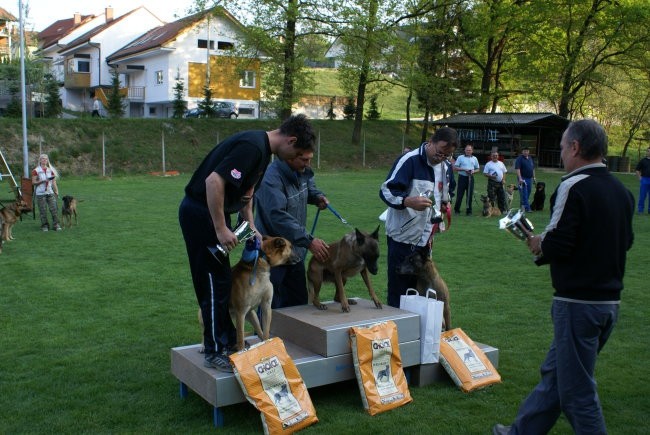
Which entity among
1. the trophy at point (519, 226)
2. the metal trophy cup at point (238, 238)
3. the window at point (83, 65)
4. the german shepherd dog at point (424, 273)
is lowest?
the german shepherd dog at point (424, 273)

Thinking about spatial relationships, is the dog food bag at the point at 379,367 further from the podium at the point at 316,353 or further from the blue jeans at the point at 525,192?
the blue jeans at the point at 525,192

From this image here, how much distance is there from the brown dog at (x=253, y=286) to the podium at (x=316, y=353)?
340 mm

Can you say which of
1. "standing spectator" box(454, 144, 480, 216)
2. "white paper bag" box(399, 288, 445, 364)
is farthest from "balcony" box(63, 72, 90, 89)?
"white paper bag" box(399, 288, 445, 364)

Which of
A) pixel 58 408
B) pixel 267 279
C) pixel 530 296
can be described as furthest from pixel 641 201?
pixel 58 408

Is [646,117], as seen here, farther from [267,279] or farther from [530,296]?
[267,279]

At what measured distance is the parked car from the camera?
3659 centimetres

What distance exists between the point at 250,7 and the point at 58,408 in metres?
→ 30.7

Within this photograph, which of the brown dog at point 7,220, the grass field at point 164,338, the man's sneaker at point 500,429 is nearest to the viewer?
the man's sneaker at point 500,429

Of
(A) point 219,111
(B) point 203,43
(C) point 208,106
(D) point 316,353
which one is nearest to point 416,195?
(D) point 316,353

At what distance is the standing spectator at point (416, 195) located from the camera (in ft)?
17.1

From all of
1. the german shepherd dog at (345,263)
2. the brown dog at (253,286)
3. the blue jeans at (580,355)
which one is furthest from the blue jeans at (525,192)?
the blue jeans at (580,355)

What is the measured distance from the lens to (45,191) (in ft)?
46.1

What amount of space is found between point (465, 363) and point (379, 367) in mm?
839

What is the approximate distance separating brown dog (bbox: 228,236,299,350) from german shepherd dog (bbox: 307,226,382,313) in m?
0.56
